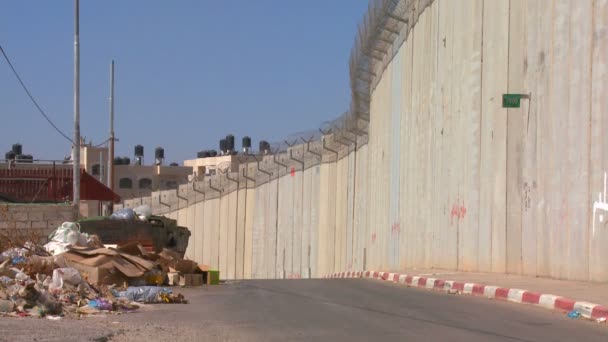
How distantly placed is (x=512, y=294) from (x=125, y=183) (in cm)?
7629

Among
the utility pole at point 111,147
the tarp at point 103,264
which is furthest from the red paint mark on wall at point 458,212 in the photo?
the utility pole at point 111,147

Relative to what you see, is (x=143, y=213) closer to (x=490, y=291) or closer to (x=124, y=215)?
(x=124, y=215)

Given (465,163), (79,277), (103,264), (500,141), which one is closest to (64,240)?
(103,264)

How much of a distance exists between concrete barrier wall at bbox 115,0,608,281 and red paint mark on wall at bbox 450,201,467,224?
9 centimetres

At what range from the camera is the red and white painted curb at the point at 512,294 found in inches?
456

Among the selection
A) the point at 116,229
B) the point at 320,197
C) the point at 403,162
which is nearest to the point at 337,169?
the point at 320,197

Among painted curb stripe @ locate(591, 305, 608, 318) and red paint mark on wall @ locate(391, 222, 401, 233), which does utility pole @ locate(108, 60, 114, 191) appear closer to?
red paint mark on wall @ locate(391, 222, 401, 233)

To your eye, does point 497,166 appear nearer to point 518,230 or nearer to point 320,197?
point 518,230

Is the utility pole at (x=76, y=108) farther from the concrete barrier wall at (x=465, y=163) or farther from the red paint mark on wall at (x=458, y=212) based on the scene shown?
the red paint mark on wall at (x=458, y=212)

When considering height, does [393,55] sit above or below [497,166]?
above

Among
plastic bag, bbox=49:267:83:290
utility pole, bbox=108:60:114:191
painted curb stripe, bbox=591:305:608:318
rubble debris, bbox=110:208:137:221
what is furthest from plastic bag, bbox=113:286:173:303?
utility pole, bbox=108:60:114:191

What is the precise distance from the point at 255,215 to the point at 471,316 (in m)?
35.9

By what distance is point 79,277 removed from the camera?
13180 millimetres

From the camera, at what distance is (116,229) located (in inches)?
881
